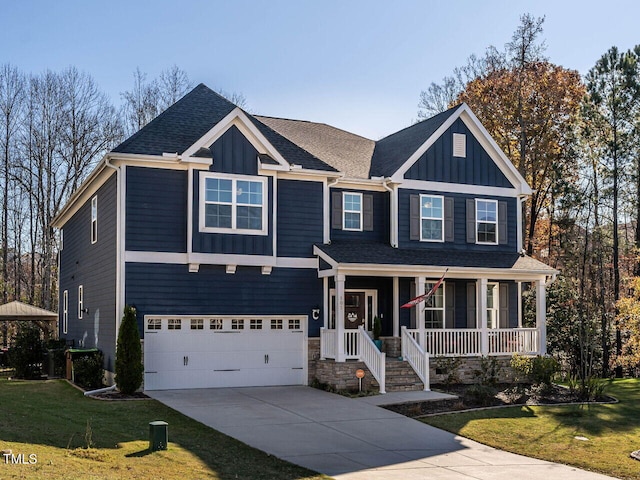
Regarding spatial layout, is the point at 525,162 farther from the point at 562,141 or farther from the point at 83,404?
the point at 83,404

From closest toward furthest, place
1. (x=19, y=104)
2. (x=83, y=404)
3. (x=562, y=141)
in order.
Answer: (x=83, y=404)
(x=562, y=141)
(x=19, y=104)

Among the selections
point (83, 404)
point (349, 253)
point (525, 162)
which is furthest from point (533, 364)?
point (525, 162)

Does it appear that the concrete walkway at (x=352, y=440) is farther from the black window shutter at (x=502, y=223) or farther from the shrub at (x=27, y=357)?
the black window shutter at (x=502, y=223)

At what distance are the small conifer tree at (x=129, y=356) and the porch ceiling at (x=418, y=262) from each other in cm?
568

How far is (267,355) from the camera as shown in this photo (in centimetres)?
2238

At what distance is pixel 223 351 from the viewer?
21844mm

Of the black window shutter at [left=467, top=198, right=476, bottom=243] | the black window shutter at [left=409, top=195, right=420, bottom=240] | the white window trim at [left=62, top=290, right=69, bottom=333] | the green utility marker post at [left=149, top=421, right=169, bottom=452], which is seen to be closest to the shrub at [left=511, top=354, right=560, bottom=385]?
the black window shutter at [left=467, top=198, right=476, bottom=243]

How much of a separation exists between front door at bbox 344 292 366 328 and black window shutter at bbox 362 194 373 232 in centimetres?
214

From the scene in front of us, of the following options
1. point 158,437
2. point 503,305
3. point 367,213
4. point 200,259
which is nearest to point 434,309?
point 503,305

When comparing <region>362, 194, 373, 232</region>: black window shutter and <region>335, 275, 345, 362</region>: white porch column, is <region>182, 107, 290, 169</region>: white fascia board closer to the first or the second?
<region>362, 194, 373, 232</region>: black window shutter

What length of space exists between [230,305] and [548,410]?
8.97 meters

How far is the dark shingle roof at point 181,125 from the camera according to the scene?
21234 mm

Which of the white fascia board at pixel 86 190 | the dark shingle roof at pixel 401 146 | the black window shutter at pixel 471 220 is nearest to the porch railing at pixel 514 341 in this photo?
the black window shutter at pixel 471 220

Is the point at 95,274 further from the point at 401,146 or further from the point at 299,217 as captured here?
the point at 401,146
